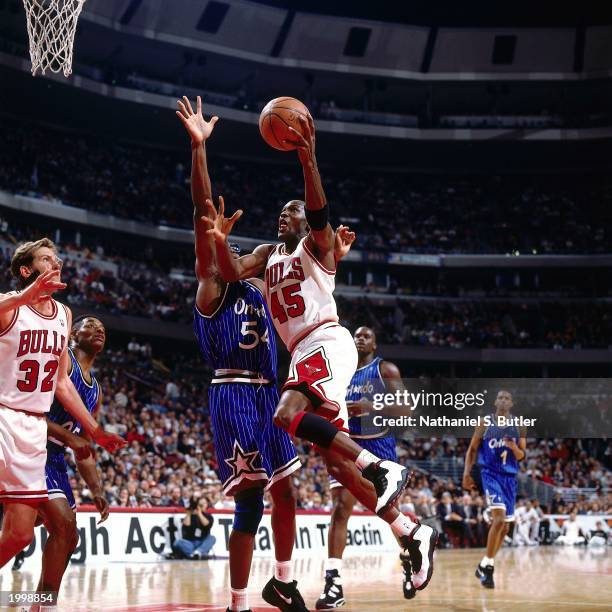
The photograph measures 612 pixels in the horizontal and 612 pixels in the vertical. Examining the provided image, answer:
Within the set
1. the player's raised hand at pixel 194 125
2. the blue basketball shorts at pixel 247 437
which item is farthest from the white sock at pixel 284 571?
the player's raised hand at pixel 194 125

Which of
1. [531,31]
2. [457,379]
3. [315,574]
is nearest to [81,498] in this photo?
[315,574]

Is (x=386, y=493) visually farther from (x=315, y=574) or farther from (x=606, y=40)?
(x=606, y=40)

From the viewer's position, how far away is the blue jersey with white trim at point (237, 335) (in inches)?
236

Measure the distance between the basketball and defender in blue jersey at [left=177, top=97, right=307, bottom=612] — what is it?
484 millimetres

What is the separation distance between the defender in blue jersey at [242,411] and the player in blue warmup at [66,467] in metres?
1.03

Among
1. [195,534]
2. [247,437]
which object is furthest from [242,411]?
[195,534]

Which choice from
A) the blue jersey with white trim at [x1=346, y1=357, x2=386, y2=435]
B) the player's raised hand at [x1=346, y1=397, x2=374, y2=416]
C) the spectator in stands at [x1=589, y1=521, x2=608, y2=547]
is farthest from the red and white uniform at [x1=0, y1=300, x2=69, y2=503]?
the spectator in stands at [x1=589, y1=521, x2=608, y2=547]

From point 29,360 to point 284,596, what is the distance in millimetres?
2373

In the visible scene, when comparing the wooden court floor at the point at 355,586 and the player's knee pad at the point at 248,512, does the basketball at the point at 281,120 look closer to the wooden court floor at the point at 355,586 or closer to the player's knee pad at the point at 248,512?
the player's knee pad at the point at 248,512

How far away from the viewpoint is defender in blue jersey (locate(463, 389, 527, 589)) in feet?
33.0

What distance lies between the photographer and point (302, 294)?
19.6 ft

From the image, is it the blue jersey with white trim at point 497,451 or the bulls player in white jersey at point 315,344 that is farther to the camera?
the blue jersey with white trim at point 497,451

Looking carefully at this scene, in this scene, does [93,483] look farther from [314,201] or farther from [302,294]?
[314,201]

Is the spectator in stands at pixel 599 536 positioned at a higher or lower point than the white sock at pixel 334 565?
lower
